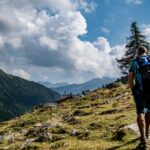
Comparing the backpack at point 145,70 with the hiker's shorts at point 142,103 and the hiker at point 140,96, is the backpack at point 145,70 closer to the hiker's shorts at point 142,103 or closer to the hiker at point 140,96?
the hiker at point 140,96

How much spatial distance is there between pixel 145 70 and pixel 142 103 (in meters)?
1.31

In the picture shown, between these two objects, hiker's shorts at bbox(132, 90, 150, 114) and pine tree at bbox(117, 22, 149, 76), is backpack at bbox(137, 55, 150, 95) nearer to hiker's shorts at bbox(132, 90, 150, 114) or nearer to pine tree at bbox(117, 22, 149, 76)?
hiker's shorts at bbox(132, 90, 150, 114)

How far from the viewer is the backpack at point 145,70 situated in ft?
50.3

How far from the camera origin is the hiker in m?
15.3

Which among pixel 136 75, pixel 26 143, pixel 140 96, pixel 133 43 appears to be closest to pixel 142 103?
pixel 140 96

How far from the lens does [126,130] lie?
2033 centimetres

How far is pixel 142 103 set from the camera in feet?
50.2

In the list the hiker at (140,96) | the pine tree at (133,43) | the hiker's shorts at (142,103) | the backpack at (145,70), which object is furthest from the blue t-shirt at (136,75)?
the pine tree at (133,43)

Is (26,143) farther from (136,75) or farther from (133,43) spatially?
(133,43)

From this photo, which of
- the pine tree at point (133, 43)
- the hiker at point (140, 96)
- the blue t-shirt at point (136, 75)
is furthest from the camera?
the pine tree at point (133, 43)

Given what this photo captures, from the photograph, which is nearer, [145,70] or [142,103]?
[142,103]

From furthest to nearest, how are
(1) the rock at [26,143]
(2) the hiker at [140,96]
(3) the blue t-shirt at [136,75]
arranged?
(1) the rock at [26,143] → (3) the blue t-shirt at [136,75] → (2) the hiker at [140,96]

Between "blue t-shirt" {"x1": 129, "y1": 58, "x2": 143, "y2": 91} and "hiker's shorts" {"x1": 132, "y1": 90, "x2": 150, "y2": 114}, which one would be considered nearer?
"hiker's shorts" {"x1": 132, "y1": 90, "x2": 150, "y2": 114}

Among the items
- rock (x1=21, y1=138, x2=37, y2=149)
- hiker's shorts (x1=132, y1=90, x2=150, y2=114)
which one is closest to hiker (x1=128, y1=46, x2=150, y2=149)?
hiker's shorts (x1=132, y1=90, x2=150, y2=114)
